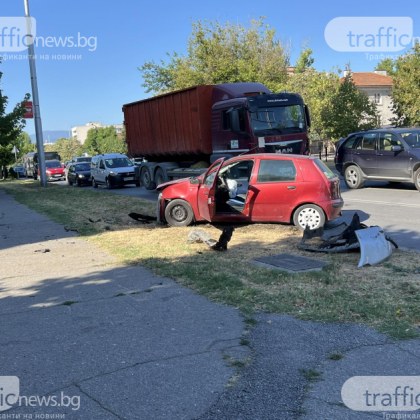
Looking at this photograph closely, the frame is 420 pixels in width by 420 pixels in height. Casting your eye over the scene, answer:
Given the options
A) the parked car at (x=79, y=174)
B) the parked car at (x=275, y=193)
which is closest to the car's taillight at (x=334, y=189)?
the parked car at (x=275, y=193)

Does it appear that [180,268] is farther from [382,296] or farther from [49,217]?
[49,217]

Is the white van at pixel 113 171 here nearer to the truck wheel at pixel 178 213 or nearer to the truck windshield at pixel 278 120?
the truck windshield at pixel 278 120

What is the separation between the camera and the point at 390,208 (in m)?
12.3

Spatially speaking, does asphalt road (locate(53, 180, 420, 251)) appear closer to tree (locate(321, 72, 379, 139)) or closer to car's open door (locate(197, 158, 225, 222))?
car's open door (locate(197, 158, 225, 222))

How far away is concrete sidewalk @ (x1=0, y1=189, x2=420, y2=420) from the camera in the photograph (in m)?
3.26

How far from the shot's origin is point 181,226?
10617 mm

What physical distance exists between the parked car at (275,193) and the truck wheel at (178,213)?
0.31m

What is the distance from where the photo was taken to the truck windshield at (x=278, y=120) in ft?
49.9

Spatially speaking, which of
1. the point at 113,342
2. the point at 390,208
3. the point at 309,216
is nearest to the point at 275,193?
the point at 309,216

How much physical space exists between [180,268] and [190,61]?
111ft

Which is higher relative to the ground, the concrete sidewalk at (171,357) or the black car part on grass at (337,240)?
the black car part on grass at (337,240)

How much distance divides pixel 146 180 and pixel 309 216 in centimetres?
1280

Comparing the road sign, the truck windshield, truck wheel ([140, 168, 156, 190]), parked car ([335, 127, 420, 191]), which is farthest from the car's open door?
the road sign

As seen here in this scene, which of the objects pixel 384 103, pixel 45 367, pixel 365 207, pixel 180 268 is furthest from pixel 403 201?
pixel 384 103
